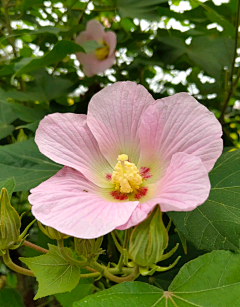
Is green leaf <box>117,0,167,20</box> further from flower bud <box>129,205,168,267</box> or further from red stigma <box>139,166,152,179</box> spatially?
flower bud <box>129,205,168,267</box>

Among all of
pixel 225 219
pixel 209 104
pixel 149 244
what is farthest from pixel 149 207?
pixel 209 104

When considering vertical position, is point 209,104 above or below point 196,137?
below

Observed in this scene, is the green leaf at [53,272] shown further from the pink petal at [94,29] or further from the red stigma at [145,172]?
the pink petal at [94,29]

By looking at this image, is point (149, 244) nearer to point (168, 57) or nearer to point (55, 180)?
point (55, 180)

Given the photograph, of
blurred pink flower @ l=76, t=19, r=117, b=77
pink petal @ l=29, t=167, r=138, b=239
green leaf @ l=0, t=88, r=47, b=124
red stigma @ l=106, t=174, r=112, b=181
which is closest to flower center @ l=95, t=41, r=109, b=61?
blurred pink flower @ l=76, t=19, r=117, b=77

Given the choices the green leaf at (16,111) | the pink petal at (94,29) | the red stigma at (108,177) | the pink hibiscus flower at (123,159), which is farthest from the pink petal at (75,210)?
the pink petal at (94,29)

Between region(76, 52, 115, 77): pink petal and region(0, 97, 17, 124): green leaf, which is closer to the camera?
region(0, 97, 17, 124): green leaf
